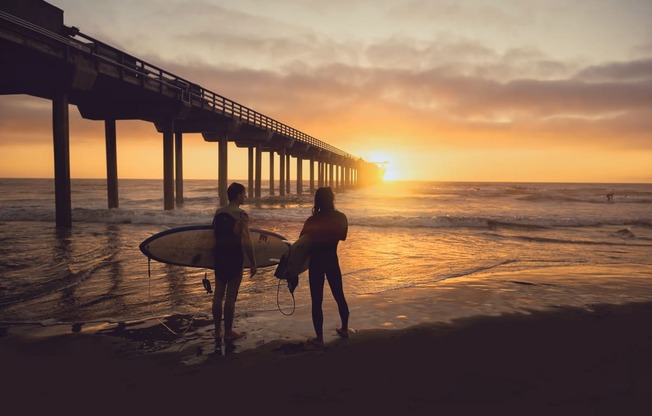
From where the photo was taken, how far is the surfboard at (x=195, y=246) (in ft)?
17.6

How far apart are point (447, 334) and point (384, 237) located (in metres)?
10.0

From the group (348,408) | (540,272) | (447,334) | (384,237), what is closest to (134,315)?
(348,408)

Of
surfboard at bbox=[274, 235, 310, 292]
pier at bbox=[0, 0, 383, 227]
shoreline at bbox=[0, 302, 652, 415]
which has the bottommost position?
shoreline at bbox=[0, 302, 652, 415]

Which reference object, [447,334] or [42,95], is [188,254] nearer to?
[447,334]

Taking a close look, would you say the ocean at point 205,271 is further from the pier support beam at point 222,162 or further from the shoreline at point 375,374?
the pier support beam at point 222,162

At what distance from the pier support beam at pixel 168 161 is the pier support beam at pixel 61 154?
6.18m

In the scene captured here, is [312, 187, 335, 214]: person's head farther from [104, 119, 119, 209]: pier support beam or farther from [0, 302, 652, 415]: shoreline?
[104, 119, 119, 209]: pier support beam

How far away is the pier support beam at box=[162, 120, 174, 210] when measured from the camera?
21.0m

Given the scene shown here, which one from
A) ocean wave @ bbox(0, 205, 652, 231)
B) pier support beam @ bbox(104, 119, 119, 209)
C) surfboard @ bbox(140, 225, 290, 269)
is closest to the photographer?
surfboard @ bbox(140, 225, 290, 269)

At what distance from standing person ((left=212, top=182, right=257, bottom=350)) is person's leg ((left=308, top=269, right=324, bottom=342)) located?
0.70 metres

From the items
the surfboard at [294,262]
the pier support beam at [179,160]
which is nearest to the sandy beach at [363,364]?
the surfboard at [294,262]

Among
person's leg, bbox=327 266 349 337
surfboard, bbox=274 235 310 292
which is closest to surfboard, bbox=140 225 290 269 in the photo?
surfboard, bbox=274 235 310 292

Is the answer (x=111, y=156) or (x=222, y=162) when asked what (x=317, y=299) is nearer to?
(x=111, y=156)

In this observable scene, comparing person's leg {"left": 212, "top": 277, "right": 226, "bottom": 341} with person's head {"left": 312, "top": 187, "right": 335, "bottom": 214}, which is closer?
person's head {"left": 312, "top": 187, "right": 335, "bottom": 214}
